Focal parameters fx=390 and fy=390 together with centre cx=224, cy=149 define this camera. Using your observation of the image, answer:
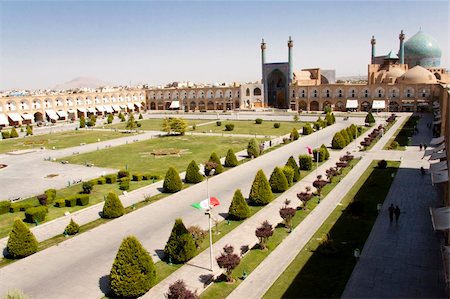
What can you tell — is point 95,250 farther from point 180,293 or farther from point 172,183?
point 172,183

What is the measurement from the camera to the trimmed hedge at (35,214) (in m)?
22.6

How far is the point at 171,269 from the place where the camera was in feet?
54.4

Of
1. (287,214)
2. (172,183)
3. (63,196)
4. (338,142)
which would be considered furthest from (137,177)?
(338,142)

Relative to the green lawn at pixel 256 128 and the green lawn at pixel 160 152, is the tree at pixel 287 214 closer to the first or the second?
the green lawn at pixel 160 152

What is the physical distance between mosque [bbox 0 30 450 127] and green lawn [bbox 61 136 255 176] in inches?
1480

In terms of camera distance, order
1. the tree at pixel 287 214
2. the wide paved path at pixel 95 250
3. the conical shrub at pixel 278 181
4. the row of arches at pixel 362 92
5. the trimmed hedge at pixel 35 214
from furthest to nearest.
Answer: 1. the row of arches at pixel 362 92
2. the conical shrub at pixel 278 181
3. the trimmed hedge at pixel 35 214
4. the tree at pixel 287 214
5. the wide paved path at pixel 95 250

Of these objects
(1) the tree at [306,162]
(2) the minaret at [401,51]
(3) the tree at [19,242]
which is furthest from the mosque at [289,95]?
(3) the tree at [19,242]

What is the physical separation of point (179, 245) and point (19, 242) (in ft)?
25.3

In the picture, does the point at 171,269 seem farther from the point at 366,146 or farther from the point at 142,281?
the point at 366,146

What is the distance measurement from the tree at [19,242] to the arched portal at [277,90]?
7980 cm

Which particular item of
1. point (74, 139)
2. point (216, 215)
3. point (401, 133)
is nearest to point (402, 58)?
point (401, 133)

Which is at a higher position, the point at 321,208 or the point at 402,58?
the point at 402,58

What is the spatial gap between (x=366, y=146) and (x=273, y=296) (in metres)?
30.9

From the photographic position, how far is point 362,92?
80375 mm
